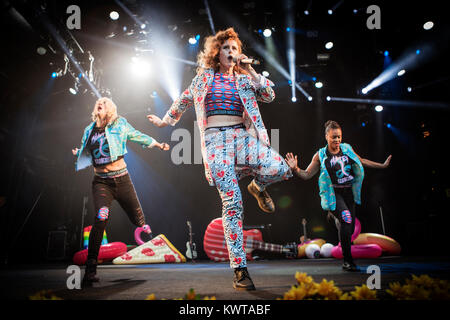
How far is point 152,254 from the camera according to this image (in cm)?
693

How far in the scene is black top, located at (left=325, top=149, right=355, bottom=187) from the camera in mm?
3705

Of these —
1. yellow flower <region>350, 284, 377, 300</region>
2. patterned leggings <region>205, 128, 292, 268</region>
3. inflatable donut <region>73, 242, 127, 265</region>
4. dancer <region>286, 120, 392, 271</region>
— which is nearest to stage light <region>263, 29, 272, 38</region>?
dancer <region>286, 120, 392, 271</region>

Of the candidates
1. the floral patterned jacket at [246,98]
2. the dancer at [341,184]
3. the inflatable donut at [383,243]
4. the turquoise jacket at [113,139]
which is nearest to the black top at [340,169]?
the dancer at [341,184]

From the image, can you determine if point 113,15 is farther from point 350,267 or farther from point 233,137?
point 350,267

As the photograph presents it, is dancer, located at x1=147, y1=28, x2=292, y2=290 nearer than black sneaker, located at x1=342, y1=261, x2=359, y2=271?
Yes

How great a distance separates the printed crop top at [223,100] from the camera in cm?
248

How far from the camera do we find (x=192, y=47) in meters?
8.02

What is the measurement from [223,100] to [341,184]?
2.15 metres

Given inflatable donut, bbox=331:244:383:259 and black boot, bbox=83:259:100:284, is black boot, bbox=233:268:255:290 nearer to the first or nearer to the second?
black boot, bbox=83:259:100:284

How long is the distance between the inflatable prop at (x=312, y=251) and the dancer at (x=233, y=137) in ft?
19.0

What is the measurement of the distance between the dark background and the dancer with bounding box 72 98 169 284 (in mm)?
3588

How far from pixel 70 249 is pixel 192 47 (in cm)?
703
